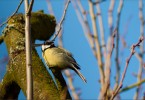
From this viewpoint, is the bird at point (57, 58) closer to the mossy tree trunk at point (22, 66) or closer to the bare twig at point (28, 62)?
the mossy tree trunk at point (22, 66)

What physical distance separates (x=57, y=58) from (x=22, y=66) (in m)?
0.36

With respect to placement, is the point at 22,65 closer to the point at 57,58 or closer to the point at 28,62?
the point at 57,58

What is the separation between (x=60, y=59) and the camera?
1197 mm

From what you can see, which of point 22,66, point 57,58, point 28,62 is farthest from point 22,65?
point 28,62

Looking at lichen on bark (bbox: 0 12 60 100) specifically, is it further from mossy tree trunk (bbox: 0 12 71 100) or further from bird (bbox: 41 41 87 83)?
bird (bbox: 41 41 87 83)

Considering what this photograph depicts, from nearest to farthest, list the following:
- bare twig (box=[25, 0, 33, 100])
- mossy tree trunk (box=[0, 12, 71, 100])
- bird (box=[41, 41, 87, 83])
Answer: bare twig (box=[25, 0, 33, 100]), bird (box=[41, 41, 87, 83]), mossy tree trunk (box=[0, 12, 71, 100])

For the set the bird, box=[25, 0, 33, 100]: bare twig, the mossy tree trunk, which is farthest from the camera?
the mossy tree trunk

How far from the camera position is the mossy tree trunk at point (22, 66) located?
1.32m

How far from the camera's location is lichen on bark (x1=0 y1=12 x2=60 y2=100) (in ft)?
4.33

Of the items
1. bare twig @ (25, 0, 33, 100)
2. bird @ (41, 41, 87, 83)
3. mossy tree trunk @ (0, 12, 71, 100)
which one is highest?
bare twig @ (25, 0, 33, 100)

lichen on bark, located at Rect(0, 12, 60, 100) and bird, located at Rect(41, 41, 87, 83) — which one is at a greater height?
bird, located at Rect(41, 41, 87, 83)

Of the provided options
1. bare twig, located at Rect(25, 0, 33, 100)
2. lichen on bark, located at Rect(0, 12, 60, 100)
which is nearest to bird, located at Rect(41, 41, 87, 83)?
lichen on bark, located at Rect(0, 12, 60, 100)

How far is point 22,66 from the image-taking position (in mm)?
1509

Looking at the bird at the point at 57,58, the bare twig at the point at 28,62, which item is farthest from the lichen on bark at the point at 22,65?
the bare twig at the point at 28,62
